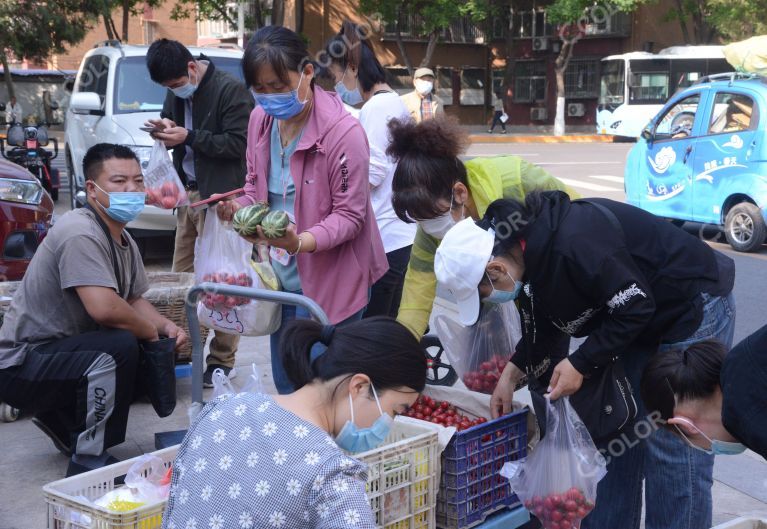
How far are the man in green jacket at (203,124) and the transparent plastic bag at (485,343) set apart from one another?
1579 mm

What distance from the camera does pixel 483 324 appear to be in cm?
384

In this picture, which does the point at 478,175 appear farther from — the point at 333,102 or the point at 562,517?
the point at 562,517

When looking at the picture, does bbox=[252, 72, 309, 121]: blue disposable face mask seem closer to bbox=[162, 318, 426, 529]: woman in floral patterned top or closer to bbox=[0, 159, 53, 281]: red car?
bbox=[162, 318, 426, 529]: woman in floral patterned top

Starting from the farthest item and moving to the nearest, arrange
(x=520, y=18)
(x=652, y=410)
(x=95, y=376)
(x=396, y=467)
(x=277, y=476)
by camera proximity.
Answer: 1. (x=520, y=18)
2. (x=95, y=376)
3. (x=396, y=467)
4. (x=652, y=410)
5. (x=277, y=476)

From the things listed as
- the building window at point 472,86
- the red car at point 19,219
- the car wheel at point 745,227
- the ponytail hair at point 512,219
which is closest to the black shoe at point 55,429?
the red car at point 19,219

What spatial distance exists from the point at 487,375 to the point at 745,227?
7.40 m

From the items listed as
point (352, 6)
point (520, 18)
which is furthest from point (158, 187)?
point (520, 18)

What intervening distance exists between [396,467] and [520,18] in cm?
4097

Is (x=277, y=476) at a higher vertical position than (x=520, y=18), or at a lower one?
lower

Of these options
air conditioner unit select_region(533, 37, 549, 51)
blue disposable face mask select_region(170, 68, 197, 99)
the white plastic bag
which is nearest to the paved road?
the white plastic bag

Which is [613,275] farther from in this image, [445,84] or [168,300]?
[445,84]

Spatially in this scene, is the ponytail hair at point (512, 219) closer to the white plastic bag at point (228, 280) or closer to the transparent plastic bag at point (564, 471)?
the transparent plastic bag at point (564, 471)

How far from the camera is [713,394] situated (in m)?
2.36

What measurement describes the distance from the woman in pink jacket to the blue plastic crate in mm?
679
